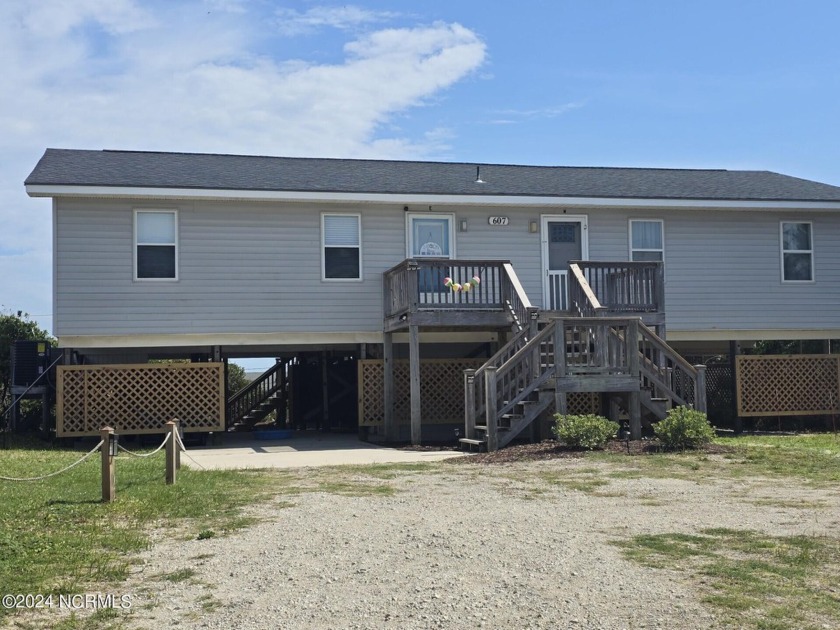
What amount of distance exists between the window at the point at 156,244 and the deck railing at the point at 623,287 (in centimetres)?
735

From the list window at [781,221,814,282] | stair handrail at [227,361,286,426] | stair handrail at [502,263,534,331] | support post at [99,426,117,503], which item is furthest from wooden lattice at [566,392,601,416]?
support post at [99,426,117,503]

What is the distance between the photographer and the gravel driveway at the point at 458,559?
567 cm

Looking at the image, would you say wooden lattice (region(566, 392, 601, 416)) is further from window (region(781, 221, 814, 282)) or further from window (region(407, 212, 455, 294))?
window (region(781, 221, 814, 282))

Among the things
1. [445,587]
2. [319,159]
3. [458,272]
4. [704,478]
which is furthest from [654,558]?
[319,159]

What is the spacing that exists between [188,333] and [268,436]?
3512mm

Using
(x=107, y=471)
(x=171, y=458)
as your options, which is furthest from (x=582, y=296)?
(x=107, y=471)

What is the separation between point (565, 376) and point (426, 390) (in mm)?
5394

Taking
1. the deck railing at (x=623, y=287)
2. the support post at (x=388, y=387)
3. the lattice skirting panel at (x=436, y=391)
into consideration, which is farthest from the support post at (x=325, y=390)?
the deck railing at (x=623, y=287)

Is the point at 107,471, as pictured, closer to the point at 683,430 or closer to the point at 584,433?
the point at 584,433

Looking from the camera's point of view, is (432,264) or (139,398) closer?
(432,264)

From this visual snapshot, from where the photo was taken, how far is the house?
17.2 metres

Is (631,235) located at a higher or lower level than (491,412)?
higher

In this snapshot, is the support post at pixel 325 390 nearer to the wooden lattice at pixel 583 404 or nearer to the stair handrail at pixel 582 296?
the wooden lattice at pixel 583 404

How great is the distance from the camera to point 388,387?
1898 cm
